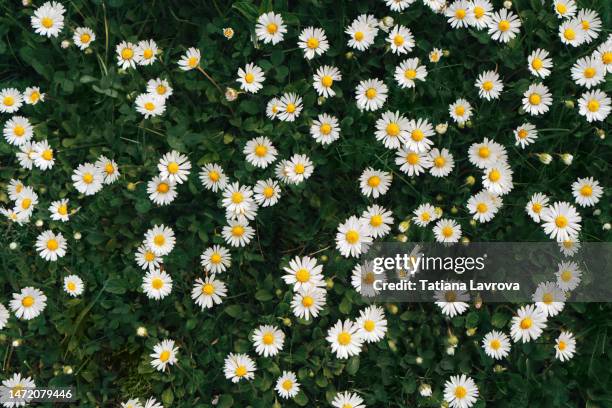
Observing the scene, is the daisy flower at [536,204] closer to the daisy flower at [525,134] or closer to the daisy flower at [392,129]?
the daisy flower at [525,134]

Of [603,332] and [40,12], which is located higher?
[40,12]

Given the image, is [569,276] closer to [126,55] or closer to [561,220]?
[561,220]

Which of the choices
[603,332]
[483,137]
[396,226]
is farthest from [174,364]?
[603,332]

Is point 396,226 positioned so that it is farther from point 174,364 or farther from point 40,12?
point 40,12

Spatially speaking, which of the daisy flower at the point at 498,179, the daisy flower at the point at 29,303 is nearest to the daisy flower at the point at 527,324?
the daisy flower at the point at 498,179

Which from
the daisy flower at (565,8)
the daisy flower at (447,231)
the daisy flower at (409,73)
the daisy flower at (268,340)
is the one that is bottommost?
the daisy flower at (268,340)

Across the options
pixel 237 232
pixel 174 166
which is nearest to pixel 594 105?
pixel 237 232
